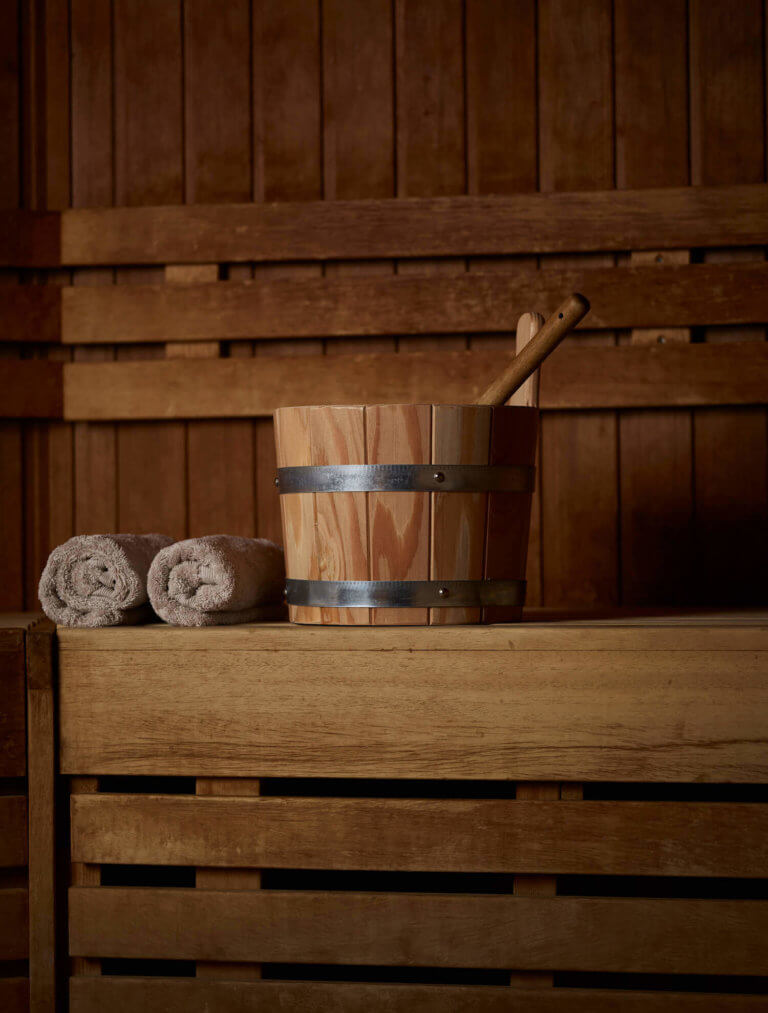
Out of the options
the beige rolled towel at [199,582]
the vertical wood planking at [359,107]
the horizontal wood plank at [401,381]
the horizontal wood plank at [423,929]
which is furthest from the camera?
the vertical wood planking at [359,107]

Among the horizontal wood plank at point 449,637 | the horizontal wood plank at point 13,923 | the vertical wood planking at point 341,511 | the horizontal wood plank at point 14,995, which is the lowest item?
the horizontal wood plank at point 14,995

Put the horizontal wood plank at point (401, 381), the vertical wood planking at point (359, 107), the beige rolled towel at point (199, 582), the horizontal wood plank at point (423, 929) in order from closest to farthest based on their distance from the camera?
1. the horizontal wood plank at point (423, 929)
2. the beige rolled towel at point (199, 582)
3. the horizontal wood plank at point (401, 381)
4. the vertical wood planking at point (359, 107)

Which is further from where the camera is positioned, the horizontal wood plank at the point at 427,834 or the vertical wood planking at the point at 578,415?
the vertical wood planking at the point at 578,415

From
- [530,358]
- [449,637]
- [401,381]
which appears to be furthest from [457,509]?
[401,381]

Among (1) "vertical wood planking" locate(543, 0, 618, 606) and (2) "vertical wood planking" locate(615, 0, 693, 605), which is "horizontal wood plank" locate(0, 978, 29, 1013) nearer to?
(1) "vertical wood planking" locate(543, 0, 618, 606)

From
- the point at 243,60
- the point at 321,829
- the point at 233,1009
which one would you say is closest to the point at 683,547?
the point at 321,829

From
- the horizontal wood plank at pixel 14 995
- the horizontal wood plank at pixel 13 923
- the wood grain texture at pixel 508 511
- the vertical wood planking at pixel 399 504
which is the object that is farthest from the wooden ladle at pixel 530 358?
the horizontal wood plank at pixel 14 995

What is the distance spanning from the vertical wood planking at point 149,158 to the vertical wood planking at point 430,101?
1.69 ft

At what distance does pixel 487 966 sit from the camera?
1677 millimetres

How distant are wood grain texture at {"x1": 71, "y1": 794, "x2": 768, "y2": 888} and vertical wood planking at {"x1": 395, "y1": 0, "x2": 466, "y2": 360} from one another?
1.12 m

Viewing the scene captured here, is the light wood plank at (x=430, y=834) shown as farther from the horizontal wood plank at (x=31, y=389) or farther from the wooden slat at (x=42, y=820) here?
the horizontal wood plank at (x=31, y=389)

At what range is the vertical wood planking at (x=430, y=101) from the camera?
93.8 inches

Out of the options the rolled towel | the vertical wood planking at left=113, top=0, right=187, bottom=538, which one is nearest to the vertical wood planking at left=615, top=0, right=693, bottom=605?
the vertical wood planking at left=113, top=0, right=187, bottom=538

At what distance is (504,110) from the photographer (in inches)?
93.5
